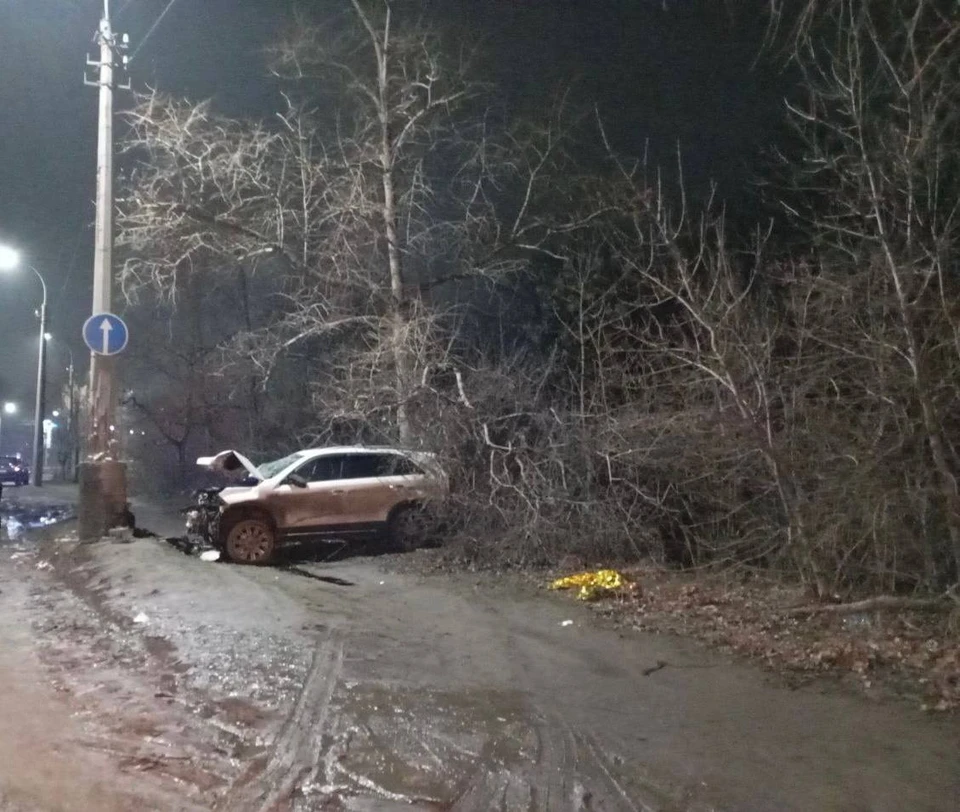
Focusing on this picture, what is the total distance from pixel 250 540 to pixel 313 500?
1.03m

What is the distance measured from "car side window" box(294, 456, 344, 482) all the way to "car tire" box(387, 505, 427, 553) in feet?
3.36

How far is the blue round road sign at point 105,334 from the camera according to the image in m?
14.1

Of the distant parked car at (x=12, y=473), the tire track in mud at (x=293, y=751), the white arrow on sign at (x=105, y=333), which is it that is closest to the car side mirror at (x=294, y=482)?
the white arrow on sign at (x=105, y=333)

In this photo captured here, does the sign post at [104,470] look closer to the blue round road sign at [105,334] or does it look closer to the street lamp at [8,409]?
the blue round road sign at [105,334]

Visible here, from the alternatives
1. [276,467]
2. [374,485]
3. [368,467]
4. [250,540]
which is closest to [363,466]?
[368,467]

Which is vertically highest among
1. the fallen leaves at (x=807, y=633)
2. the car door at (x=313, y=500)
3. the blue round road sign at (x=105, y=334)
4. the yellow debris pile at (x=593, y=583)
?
the blue round road sign at (x=105, y=334)

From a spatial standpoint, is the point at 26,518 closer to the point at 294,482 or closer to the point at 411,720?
the point at 294,482

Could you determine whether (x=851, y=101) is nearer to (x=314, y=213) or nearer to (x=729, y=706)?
(x=729, y=706)

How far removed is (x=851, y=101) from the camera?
29.7 feet

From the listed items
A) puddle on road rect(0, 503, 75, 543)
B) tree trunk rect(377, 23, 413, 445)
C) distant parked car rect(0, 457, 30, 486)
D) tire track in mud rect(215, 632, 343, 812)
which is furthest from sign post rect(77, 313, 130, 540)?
distant parked car rect(0, 457, 30, 486)

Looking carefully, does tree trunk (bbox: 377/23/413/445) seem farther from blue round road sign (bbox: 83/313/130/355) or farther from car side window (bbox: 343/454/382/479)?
blue round road sign (bbox: 83/313/130/355)

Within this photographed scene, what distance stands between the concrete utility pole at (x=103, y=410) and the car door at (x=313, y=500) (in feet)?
7.62

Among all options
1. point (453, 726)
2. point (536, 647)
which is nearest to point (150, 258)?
point (536, 647)

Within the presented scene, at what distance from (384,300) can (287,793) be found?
514 inches
